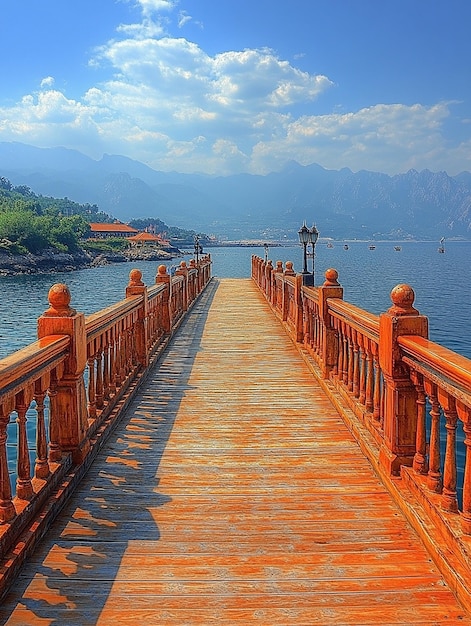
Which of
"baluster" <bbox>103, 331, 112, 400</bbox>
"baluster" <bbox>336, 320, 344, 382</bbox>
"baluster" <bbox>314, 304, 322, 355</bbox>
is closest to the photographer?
"baluster" <bbox>103, 331, 112, 400</bbox>

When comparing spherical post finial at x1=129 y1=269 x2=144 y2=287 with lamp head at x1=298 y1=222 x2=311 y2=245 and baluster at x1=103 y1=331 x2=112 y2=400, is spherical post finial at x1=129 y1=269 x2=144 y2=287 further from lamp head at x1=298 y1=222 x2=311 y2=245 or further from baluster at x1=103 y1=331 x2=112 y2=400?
lamp head at x1=298 y1=222 x2=311 y2=245

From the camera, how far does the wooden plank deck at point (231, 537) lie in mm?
2547

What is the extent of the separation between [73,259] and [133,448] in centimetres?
10081

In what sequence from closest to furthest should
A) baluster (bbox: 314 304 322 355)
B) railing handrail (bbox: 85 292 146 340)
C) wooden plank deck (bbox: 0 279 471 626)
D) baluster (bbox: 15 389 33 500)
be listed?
wooden plank deck (bbox: 0 279 471 626) < baluster (bbox: 15 389 33 500) < railing handrail (bbox: 85 292 146 340) < baluster (bbox: 314 304 322 355)

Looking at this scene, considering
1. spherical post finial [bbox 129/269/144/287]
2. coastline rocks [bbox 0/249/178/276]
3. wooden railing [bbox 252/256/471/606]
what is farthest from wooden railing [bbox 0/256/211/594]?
coastline rocks [bbox 0/249/178/276]

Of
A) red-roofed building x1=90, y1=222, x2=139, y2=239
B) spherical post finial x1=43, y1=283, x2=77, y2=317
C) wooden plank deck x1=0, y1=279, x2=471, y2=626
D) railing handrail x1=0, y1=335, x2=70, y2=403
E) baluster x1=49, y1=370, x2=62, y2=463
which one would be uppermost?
red-roofed building x1=90, y1=222, x2=139, y2=239

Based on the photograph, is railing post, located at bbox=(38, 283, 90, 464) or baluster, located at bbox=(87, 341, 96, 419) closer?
railing post, located at bbox=(38, 283, 90, 464)

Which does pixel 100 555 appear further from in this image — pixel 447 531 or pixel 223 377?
pixel 223 377

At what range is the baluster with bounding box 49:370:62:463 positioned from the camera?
3.78 metres

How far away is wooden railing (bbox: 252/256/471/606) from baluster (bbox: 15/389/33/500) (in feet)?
7.27

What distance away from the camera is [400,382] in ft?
12.2

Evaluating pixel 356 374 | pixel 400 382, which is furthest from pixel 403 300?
pixel 356 374

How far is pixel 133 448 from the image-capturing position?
4633 mm

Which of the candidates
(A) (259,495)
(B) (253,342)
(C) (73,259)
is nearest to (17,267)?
(C) (73,259)
